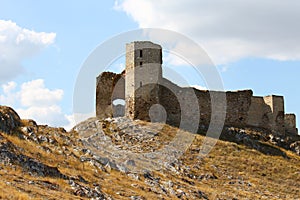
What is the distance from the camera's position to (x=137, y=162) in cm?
3366

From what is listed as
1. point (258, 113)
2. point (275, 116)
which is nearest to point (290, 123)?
point (275, 116)

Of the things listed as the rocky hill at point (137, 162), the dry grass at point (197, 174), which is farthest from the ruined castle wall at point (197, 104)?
the dry grass at point (197, 174)

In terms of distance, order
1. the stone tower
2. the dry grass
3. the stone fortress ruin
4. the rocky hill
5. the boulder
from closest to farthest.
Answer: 1. the dry grass
2. the rocky hill
3. the boulder
4. the stone tower
5. the stone fortress ruin

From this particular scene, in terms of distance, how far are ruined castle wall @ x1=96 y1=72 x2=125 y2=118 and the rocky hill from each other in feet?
7.77

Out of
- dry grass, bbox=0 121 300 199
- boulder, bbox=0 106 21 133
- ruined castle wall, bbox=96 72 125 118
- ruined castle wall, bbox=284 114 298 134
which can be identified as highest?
ruined castle wall, bbox=96 72 125 118

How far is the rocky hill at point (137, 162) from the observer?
76.6ft

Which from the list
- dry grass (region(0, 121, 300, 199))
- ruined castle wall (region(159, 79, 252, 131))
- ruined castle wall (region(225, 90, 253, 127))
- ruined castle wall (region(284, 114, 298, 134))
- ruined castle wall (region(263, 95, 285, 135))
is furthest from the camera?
ruined castle wall (region(284, 114, 298, 134))

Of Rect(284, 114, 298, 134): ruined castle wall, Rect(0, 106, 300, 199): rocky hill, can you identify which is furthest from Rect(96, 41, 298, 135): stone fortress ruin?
Rect(284, 114, 298, 134): ruined castle wall

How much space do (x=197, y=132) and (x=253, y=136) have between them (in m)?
5.96

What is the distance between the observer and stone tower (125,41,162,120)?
146 ft

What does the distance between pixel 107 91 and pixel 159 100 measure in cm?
512

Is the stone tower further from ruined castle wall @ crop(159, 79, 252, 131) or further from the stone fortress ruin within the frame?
ruined castle wall @ crop(159, 79, 252, 131)

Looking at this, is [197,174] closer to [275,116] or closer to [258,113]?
[258,113]

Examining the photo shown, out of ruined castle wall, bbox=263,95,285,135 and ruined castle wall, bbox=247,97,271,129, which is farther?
ruined castle wall, bbox=263,95,285,135
